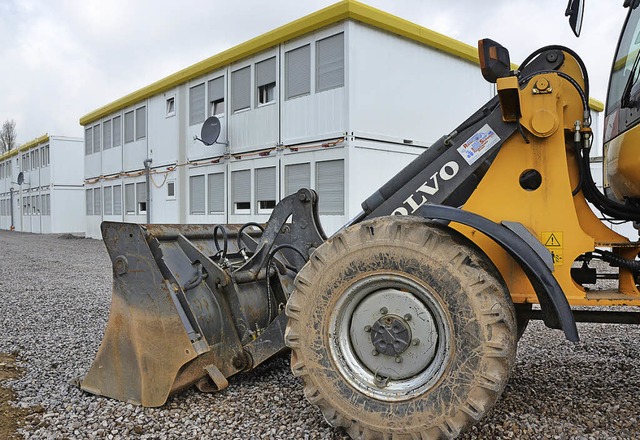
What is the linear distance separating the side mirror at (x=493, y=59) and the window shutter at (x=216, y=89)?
15.9 m

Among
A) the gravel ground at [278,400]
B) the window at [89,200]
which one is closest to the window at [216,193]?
the gravel ground at [278,400]

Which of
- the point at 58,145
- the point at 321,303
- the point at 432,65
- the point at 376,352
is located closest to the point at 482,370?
the point at 376,352

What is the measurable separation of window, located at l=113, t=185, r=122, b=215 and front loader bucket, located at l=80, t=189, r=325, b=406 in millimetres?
22588

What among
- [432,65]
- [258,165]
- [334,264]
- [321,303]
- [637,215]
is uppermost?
[432,65]

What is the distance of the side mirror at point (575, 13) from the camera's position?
3412mm

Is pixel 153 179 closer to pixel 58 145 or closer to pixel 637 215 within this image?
pixel 58 145

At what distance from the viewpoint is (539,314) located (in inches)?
134

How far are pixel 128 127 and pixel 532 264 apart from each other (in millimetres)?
23978

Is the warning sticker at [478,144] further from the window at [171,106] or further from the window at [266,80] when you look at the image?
the window at [171,106]

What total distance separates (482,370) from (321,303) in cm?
89

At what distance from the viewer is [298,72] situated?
15.2 metres

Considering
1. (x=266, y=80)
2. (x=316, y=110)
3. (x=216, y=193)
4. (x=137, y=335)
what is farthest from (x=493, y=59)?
(x=216, y=193)

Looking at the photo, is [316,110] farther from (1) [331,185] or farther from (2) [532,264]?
(2) [532,264]

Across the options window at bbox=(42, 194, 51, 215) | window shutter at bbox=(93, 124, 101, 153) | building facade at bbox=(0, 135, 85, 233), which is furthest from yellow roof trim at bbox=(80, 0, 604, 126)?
window at bbox=(42, 194, 51, 215)
